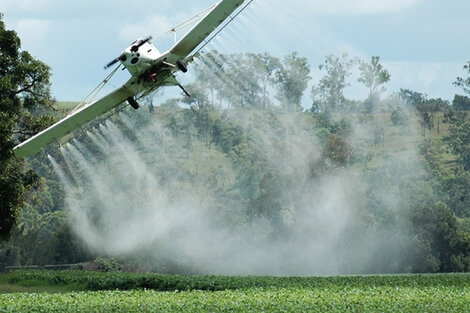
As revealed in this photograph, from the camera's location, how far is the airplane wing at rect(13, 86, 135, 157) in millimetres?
40094

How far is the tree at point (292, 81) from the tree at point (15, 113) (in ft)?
197

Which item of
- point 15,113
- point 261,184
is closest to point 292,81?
point 261,184

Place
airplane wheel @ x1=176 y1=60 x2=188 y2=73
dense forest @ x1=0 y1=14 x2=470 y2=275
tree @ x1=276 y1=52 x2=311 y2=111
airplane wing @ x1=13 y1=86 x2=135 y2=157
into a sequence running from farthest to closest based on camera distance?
1. tree @ x1=276 y1=52 x2=311 y2=111
2. dense forest @ x1=0 y1=14 x2=470 y2=275
3. airplane wing @ x1=13 y1=86 x2=135 y2=157
4. airplane wheel @ x1=176 y1=60 x2=188 y2=73

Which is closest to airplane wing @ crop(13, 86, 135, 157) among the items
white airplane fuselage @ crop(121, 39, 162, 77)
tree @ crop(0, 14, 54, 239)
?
tree @ crop(0, 14, 54, 239)

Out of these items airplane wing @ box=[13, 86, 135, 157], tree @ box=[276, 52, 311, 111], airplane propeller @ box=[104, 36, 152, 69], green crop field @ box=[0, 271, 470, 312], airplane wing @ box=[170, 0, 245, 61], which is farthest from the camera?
tree @ box=[276, 52, 311, 111]

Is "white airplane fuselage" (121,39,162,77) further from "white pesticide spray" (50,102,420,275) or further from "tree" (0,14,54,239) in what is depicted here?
"white pesticide spray" (50,102,420,275)

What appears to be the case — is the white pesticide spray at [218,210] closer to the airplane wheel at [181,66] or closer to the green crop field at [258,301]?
the airplane wheel at [181,66]

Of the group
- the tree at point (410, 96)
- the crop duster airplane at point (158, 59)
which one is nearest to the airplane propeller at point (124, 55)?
the crop duster airplane at point (158, 59)

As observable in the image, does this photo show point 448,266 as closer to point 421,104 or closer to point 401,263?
point 401,263

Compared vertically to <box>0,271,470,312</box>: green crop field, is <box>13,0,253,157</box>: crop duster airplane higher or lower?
higher

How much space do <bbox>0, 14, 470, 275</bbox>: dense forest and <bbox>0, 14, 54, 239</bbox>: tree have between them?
690 inches

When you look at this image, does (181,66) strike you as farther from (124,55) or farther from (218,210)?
(218,210)

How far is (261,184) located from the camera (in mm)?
89938

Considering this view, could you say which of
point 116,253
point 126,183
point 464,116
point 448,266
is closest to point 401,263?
point 448,266
